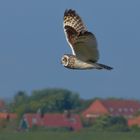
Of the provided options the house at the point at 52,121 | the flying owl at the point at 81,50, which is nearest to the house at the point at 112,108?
the house at the point at 52,121

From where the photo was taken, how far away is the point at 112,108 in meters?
104

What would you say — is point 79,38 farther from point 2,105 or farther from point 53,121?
point 2,105

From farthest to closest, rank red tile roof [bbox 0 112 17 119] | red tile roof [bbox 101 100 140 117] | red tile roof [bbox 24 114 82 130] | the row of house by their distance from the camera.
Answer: red tile roof [bbox 101 100 140 117], the row of house, red tile roof [bbox 24 114 82 130], red tile roof [bbox 0 112 17 119]

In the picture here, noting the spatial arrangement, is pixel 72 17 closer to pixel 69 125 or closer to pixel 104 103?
pixel 69 125

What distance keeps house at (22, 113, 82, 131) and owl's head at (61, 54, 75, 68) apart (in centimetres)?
6504

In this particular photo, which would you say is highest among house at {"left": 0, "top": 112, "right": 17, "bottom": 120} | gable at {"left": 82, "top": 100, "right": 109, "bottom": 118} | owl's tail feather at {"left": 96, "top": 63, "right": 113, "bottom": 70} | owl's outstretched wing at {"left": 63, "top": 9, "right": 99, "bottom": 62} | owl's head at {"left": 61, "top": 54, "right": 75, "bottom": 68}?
gable at {"left": 82, "top": 100, "right": 109, "bottom": 118}

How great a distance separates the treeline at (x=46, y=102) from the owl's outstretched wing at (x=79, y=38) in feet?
235

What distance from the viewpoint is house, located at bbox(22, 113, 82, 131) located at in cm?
8531

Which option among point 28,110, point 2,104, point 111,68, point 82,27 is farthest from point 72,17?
point 2,104

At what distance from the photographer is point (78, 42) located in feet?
59.9

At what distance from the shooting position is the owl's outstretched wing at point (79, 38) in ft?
58.6

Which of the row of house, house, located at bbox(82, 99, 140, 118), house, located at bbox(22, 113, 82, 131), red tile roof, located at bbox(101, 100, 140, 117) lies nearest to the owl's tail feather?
the row of house

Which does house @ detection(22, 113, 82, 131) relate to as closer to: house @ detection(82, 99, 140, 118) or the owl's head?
house @ detection(82, 99, 140, 118)

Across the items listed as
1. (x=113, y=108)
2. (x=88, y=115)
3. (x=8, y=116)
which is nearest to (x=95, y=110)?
(x=113, y=108)
